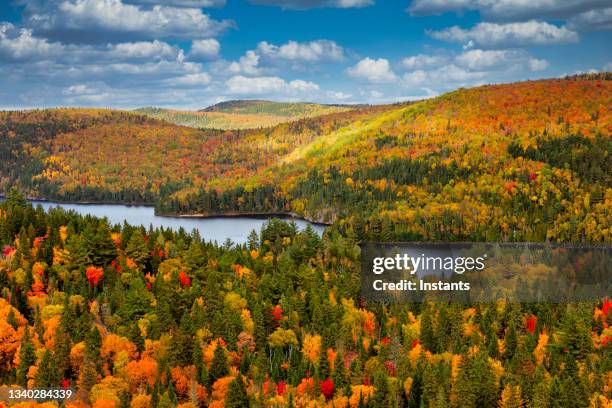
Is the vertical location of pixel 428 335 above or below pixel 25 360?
below

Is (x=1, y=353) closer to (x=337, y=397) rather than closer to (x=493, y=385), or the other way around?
(x=337, y=397)

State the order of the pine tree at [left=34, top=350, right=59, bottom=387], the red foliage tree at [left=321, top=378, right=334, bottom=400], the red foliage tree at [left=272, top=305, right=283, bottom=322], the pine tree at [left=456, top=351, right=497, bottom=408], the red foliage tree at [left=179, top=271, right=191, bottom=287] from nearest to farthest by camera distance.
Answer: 1. the pine tree at [left=34, top=350, right=59, bottom=387]
2. the pine tree at [left=456, top=351, right=497, bottom=408]
3. the red foliage tree at [left=321, top=378, right=334, bottom=400]
4. the red foliage tree at [left=272, top=305, right=283, bottom=322]
5. the red foliage tree at [left=179, top=271, right=191, bottom=287]

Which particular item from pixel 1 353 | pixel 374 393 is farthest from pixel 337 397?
pixel 1 353

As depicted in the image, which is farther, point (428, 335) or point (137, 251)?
point (137, 251)

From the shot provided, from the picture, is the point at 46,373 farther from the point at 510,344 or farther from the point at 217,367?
the point at 510,344

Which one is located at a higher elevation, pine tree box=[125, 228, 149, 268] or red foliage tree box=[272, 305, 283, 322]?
pine tree box=[125, 228, 149, 268]

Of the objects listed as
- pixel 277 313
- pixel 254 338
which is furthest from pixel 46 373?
pixel 277 313

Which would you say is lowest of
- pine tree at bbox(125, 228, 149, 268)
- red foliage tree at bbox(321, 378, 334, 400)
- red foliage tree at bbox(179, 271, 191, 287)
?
red foliage tree at bbox(321, 378, 334, 400)

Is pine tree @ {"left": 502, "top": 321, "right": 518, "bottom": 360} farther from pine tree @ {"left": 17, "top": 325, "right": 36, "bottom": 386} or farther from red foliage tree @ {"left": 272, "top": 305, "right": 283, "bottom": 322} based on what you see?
pine tree @ {"left": 17, "top": 325, "right": 36, "bottom": 386}

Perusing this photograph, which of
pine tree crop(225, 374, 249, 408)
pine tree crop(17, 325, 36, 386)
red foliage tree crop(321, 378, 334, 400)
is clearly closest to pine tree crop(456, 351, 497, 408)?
red foliage tree crop(321, 378, 334, 400)

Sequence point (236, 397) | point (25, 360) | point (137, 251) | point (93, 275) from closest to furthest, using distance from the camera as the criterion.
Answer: point (236, 397) < point (25, 360) < point (93, 275) < point (137, 251)

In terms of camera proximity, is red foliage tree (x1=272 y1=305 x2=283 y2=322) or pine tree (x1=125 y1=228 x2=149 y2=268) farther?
pine tree (x1=125 y1=228 x2=149 y2=268)
